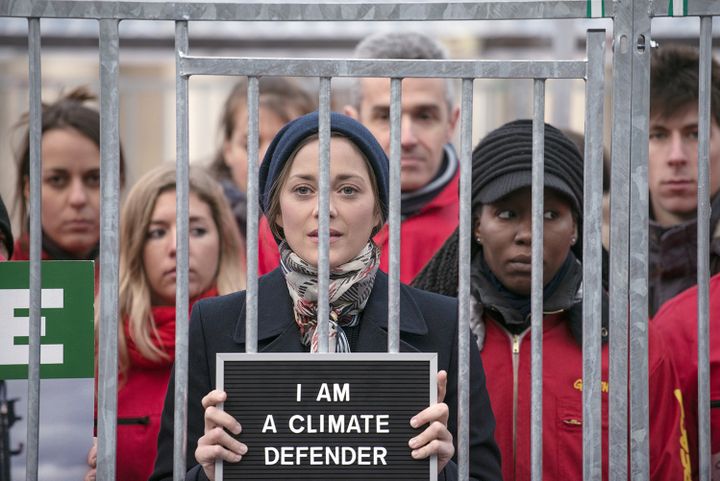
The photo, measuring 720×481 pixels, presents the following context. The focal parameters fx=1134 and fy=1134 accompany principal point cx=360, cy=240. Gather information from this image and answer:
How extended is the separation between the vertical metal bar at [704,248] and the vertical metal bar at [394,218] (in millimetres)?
604

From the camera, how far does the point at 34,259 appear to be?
2260 mm

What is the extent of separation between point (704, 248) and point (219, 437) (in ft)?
3.38

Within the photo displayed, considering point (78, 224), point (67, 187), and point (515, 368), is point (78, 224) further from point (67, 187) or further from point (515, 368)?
point (515, 368)

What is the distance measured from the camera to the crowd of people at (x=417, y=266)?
7.60 feet

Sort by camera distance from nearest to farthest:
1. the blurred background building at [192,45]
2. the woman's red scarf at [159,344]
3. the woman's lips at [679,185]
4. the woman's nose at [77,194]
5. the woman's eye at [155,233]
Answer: the woman's red scarf at [159,344] → the woman's lips at [679,185] → the woman's eye at [155,233] → the woman's nose at [77,194] → the blurred background building at [192,45]

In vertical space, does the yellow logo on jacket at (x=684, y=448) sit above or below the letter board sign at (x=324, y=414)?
below

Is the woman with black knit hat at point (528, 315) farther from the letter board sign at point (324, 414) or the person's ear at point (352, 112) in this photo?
the person's ear at point (352, 112)

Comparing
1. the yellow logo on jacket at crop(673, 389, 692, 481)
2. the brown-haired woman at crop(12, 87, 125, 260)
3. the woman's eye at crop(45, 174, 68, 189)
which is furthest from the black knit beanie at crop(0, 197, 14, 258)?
the yellow logo on jacket at crop(673, 389, 692, 481)

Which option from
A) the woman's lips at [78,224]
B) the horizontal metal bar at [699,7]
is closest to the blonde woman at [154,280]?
the woman's lips at [78,224]

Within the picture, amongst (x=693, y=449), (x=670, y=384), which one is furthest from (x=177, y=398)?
(x=693, y=449)

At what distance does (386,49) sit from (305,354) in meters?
2.10

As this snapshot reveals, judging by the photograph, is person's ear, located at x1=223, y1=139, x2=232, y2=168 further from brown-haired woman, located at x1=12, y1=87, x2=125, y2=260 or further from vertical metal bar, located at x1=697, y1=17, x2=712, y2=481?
vertical metal bar, located at x1=697, y1=17, x2=712, y2=481

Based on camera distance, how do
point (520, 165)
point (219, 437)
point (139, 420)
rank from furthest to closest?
point (139, 420)
point (520, 165)
point (219, 437)

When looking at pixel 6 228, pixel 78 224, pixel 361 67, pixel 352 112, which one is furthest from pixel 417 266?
pixel 361 67
